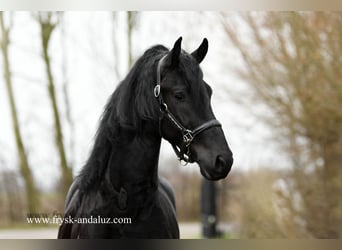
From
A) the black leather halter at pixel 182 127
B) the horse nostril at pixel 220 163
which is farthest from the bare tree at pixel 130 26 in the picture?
the horse nostril at pixel 220 163

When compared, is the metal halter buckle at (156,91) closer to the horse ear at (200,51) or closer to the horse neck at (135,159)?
the horse neck at (135,159)

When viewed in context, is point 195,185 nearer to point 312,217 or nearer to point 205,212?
point 205,212

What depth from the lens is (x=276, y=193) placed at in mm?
5754

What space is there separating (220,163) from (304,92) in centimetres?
320

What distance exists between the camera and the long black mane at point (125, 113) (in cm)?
262

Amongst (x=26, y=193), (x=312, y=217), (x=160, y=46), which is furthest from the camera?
(x=312, y=217)

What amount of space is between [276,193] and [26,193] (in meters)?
2.65

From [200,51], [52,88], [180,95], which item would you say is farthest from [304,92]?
[180,95]

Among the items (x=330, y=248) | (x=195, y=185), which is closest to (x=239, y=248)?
(x=330, y=248)

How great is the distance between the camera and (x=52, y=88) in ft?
15.5

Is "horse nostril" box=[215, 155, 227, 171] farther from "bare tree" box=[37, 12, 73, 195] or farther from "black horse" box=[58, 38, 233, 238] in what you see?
"bare tree" box=[37, 12, 73, 195]

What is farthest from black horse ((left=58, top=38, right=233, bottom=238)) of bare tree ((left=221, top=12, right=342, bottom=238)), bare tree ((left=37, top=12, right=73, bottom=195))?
bare tree ((left=221, top=12, right=342, bottom=238))

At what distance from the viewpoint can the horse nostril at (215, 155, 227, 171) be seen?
2.43 meters

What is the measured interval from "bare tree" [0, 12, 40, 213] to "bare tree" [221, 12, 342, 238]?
7.04 ft
